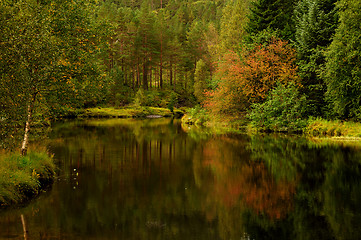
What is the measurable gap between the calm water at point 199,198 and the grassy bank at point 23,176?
53 cm

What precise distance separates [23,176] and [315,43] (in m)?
33.1

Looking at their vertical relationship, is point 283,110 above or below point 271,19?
below

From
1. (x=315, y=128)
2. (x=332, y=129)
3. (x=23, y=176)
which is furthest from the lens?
(x=315, y=128)

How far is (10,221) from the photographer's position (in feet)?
32.0

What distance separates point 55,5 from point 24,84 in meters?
9.33

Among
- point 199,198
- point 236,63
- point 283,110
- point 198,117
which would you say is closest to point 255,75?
point 236,63

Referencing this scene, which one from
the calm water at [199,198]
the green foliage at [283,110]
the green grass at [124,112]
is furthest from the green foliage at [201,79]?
the calm water at [199,198]

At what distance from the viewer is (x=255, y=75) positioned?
38.6 metres

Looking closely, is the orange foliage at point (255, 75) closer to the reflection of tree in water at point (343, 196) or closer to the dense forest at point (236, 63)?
the dense forest at point (236, 63)

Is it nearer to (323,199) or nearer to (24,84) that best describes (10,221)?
(24,84)

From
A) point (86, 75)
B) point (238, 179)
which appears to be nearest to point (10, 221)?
point (238, 179)

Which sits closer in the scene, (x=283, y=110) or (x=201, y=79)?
(x=283, y=110)

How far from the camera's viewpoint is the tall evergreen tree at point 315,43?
34438 mm

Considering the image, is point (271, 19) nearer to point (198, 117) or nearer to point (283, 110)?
point (283, 110)
